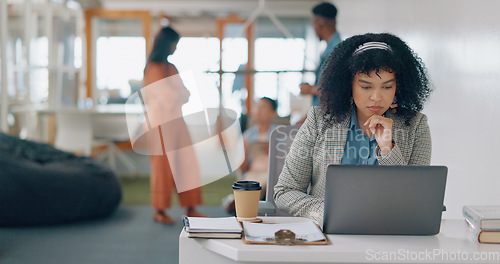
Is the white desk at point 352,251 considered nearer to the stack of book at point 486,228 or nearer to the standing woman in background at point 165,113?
the stack of book at point 486,228

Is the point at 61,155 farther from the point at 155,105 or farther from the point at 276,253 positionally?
the point at 276,253

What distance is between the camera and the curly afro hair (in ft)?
5.90

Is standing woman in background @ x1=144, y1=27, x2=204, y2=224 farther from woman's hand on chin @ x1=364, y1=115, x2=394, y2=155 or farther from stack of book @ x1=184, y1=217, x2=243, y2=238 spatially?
stack of book @ x1=184, y1=217, x2=243, y2=238

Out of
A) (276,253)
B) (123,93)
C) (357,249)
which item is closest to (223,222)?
(276,253)

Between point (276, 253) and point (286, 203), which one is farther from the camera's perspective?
point (286, 203)

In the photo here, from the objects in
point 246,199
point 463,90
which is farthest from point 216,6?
point 246,199

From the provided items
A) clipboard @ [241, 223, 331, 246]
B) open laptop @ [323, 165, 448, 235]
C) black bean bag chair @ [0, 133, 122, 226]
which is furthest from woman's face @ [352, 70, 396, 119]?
black bean bag chair @ [0, 133, 122, 226]

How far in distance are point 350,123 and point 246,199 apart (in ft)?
1.80

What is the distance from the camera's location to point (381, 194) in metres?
1.30

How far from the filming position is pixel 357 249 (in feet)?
3.94

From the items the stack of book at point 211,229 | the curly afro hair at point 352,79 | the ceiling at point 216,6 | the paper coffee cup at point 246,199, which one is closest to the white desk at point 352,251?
the stack of book at point 211,229

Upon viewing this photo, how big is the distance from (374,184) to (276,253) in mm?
296

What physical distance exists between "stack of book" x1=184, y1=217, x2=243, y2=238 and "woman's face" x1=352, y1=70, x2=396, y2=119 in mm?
619

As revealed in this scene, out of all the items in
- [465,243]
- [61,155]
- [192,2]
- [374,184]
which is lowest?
[61,155]
